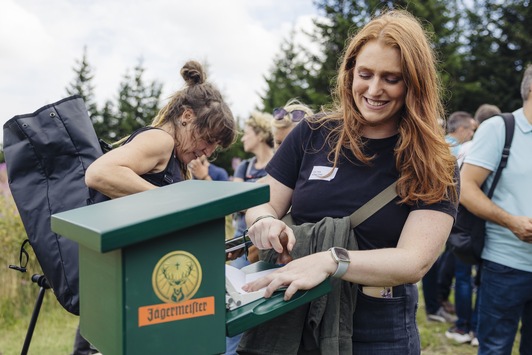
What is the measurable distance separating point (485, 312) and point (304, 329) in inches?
72.1

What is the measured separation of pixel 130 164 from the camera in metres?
2.22

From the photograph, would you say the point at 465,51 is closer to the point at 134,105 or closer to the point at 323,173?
the point at 134,105

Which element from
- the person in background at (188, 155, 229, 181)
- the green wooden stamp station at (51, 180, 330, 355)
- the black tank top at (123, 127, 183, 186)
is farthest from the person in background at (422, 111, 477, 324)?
the green wooden stamp station at (51, 180, 330, 355)

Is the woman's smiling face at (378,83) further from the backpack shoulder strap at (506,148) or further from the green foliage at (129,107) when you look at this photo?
the green foliage at (129,107)

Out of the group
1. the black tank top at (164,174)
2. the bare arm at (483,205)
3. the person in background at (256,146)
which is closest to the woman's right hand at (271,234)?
the black tank top at (164,174)

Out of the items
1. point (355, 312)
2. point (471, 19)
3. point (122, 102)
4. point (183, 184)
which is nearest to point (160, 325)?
point (183, 184)

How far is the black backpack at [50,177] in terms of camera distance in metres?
2.16

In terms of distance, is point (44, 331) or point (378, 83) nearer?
point (378, 83)

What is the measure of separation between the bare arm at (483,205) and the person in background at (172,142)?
4.39 feet

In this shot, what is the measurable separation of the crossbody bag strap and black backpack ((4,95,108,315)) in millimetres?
1139

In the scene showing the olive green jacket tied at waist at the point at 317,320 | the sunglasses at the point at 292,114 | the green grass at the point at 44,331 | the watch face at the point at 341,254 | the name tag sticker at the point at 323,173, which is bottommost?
the green grass at the point at 44,331

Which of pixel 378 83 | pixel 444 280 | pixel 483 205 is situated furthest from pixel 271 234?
pixel 444 280

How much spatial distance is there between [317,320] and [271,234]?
0.90 feet

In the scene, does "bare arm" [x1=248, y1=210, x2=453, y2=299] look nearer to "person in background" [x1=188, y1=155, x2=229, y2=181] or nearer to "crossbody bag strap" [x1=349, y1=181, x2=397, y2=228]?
"crossbody bag strap" [x1=349, y1=181, x2=397, y2=228]
